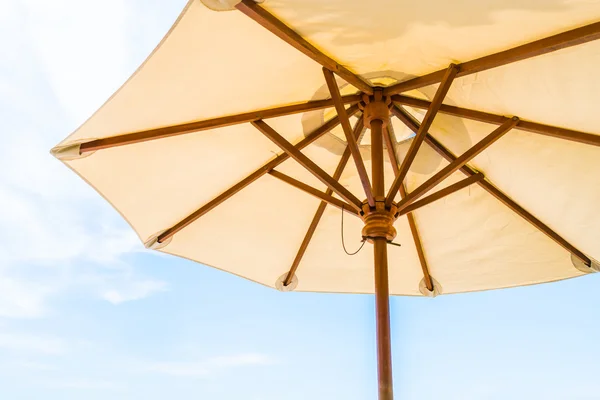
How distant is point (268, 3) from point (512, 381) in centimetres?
651

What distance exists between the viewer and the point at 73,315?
8992 millimetres

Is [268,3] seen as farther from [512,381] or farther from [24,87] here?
[512,381]

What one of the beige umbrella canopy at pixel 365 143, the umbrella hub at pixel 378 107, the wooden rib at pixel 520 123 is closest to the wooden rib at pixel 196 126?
Result: the beige umbrella canopy at pixel 365 143

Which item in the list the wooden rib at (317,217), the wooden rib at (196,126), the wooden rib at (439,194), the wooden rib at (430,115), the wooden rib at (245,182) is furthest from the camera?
the wooden rib at (317,217)

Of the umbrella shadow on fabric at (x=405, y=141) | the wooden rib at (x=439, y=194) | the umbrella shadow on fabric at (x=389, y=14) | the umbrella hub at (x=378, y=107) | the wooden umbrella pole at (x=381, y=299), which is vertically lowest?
the wooden umbrella pole at (x=381, y=299)

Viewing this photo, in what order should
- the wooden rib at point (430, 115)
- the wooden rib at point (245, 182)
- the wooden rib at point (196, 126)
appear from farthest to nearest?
1. the wooden rib at point (245, 182)
2. the wooden rib at point (196, 126)
3. the wooden rib at point (430, 115)

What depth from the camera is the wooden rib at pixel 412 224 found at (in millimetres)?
2916

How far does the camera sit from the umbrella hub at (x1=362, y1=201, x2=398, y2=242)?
2.26 meters

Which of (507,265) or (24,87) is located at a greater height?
(24,87)

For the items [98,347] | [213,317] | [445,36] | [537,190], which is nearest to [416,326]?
[213,317]

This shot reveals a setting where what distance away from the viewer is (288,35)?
6.45 ft

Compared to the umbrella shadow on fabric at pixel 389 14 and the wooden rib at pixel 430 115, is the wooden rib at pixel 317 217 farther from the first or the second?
the umbrella shadow on fabric at pixel 389 14

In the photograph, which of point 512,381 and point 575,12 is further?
point 512,381

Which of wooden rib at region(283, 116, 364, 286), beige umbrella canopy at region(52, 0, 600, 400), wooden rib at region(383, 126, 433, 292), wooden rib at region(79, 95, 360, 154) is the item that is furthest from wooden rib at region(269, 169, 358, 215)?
wooden rib at region(383, 126, 433, 292)
